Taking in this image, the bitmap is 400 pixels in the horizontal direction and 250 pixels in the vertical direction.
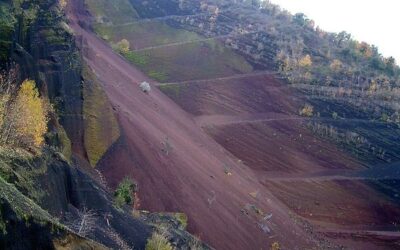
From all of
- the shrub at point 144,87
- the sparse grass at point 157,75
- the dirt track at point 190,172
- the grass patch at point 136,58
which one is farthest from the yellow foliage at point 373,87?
the shrub at point 144,87

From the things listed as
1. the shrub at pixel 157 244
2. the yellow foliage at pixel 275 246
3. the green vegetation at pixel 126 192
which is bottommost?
the yellow foliage at pixel 275 246

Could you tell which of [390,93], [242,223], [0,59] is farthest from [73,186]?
[390,93]

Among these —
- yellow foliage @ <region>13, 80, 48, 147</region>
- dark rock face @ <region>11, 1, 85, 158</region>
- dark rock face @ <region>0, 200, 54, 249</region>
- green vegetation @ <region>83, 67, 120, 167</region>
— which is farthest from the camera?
green vegetation @ <region>83, 67, 120, 167</region>

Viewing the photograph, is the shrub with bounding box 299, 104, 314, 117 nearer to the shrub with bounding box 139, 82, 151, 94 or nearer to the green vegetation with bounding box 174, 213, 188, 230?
the shrub with bounding box 139, 82, 151, 94

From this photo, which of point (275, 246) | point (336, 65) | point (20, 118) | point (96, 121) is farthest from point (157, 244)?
point (336, 65)

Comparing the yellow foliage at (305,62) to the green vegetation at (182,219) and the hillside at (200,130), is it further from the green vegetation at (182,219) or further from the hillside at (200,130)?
the green vegetation at (182,219)

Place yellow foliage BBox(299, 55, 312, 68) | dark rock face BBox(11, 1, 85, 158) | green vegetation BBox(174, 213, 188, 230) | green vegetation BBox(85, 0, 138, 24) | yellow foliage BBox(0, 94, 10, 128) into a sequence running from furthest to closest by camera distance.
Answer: green vegetation BBox(85, 0, 138, 24) < yellow foliage BBox(299, 55, 312, 68) < green vegetation BBox(174, 213, 188, 230) < dark rock face BBox(11, 1, 85, 158) < yellow foliage BBox(0, 94, 10, 128)

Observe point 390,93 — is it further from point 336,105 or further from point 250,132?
point 250,132

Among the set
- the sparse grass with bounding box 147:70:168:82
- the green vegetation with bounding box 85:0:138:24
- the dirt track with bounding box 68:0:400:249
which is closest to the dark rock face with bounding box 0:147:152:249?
the dirt track with bounding box 68:0:400:249
